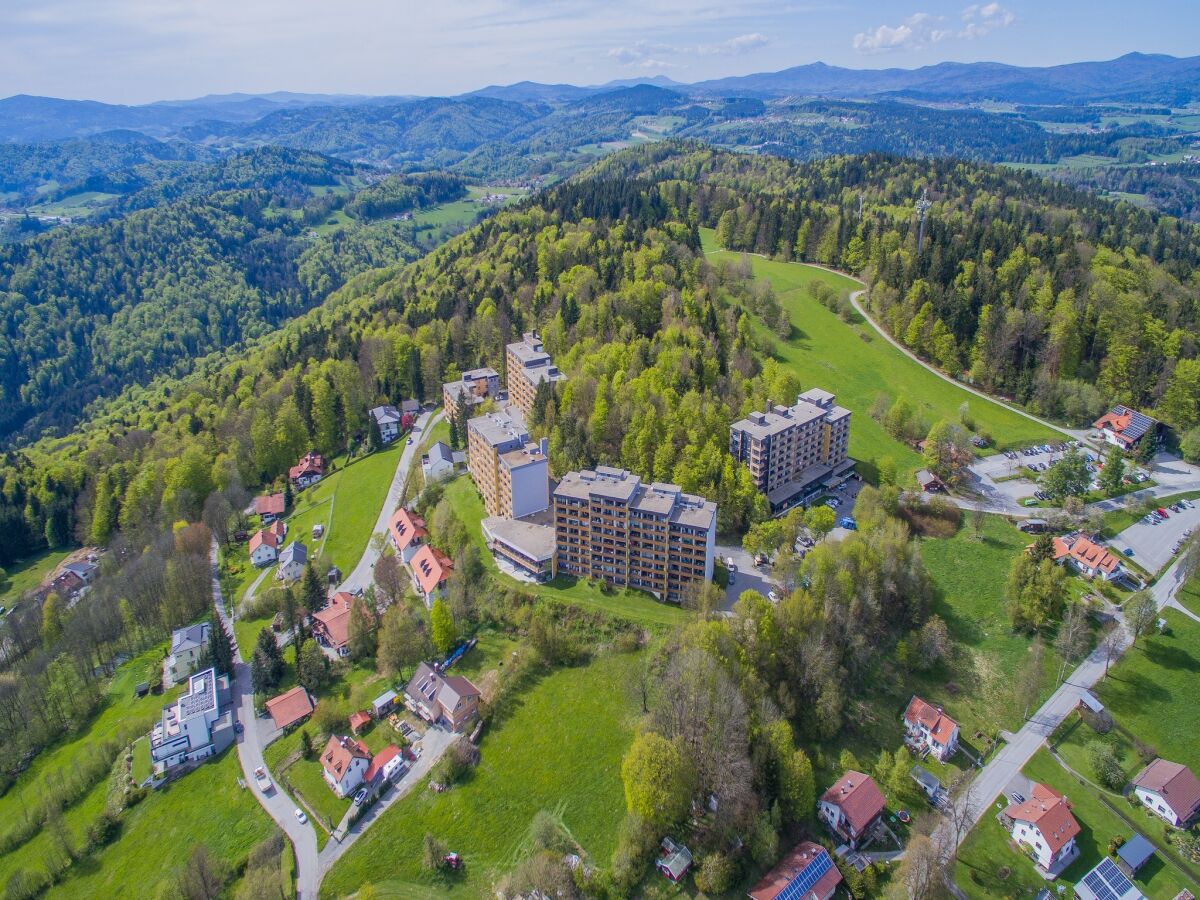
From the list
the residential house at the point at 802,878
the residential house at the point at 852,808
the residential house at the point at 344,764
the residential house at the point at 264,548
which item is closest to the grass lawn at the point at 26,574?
the residential house at the point at 264,548

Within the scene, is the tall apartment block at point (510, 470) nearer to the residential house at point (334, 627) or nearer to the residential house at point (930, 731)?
the residential house at point (334, 627)

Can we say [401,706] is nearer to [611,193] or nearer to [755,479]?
[755,479]

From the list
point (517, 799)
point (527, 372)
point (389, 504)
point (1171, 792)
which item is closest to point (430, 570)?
point (389, 504)

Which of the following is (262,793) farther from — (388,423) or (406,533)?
(388,423)

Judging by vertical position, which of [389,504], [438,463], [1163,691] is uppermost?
[438,463]

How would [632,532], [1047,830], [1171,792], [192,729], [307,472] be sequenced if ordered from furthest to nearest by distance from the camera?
[307,472]
[632,532]
[192,729]
[1171,792]
[1047,830]

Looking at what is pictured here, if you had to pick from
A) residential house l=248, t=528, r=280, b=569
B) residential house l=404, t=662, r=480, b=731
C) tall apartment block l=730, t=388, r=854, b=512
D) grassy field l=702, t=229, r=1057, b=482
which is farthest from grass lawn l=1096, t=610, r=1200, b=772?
residential house l=248, t=528, r=280, b=569

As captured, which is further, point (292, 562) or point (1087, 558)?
point (292, 562)
